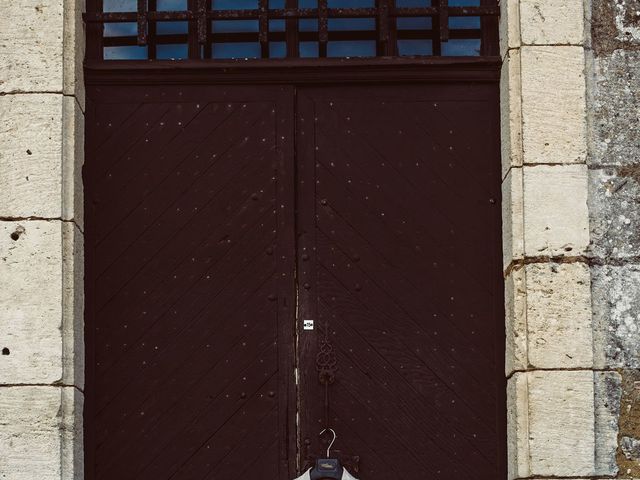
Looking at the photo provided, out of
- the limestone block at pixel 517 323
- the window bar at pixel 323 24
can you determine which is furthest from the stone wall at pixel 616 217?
the window bar at pixel 323 24

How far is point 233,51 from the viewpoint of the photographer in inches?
224

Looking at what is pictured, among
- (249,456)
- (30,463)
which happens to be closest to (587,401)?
(249,456)

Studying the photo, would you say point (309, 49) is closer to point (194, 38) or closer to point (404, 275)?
point (194, 38)

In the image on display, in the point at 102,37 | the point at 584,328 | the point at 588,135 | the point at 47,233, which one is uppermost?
the point at 102,37

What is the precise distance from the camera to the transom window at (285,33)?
18.5 ft

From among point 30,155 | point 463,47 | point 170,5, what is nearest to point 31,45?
point 30,155

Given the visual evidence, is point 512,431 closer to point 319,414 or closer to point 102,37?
point 319,414

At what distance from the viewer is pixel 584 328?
513 cm

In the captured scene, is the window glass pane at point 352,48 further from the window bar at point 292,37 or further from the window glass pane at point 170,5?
the window glass pane at point 170,5

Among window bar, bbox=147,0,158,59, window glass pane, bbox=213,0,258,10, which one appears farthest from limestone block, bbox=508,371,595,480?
window bar, bbox=147,0,158,59

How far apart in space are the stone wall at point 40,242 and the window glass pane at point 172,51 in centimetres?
41

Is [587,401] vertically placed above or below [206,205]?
below

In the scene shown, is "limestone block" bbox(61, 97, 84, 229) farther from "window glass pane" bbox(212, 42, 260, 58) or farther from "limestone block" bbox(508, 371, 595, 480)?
"limestone block" bbox(508, 371, 595, 480)

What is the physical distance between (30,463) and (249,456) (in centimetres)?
97
